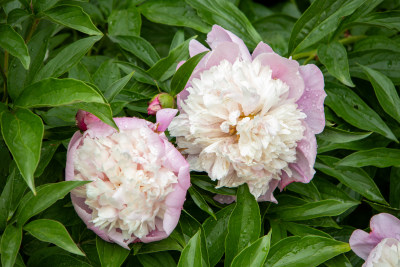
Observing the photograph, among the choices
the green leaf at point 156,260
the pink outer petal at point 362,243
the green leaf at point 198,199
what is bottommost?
the green leaf at point 156,260

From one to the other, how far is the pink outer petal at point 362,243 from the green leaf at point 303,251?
10 cm

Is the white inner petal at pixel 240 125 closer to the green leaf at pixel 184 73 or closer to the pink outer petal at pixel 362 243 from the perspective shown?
the green leaf at pixel 184 73

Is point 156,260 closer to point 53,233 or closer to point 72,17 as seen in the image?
point 53,233

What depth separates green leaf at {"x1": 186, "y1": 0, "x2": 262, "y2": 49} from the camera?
1121 mm

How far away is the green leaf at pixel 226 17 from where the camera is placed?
112 cm

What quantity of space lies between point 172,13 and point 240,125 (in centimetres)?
46

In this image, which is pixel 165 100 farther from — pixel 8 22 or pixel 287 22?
pixel 287 22

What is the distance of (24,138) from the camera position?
0.75 meters

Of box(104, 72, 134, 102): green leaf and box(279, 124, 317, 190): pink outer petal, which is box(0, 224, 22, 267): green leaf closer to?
box(104, 72, 134, 102): green leaf

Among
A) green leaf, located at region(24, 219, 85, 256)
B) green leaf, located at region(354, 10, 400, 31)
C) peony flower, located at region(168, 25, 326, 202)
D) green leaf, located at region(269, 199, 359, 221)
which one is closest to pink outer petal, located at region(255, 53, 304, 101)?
peony flower, located at region(168, 25, 326, 202)

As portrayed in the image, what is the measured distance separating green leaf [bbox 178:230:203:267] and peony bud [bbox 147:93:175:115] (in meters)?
0.24

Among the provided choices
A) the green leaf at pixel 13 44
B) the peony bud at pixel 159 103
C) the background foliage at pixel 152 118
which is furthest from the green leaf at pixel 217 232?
the green leaf at pixel 13 44

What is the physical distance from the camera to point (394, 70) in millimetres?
1125

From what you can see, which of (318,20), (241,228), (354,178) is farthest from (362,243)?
(318,20)
